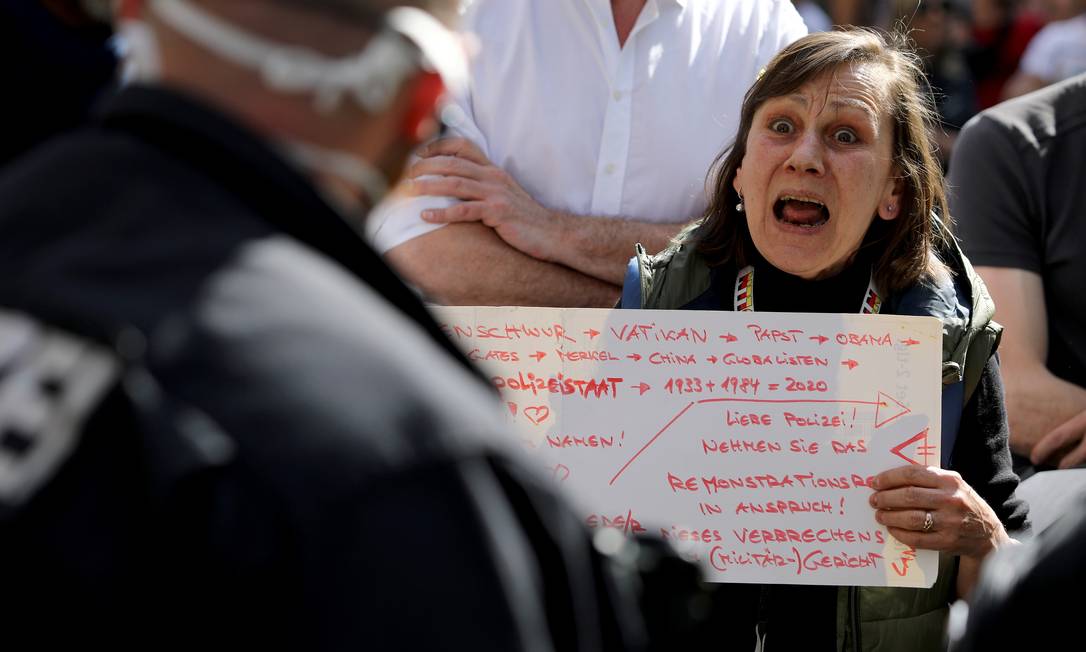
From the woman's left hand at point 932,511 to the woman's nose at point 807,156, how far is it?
0.68 meters

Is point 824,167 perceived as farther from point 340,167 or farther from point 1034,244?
point 340,167

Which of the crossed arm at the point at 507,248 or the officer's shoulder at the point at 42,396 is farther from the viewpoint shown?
the crossed arm at the point at 507,248

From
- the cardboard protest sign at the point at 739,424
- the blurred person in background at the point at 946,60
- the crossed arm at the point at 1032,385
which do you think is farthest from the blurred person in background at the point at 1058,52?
the cardboard protest sign at the point at 739,424

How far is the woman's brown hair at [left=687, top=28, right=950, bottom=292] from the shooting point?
9.48 ft

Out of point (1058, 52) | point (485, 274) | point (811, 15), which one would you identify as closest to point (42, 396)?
point (485, 274)

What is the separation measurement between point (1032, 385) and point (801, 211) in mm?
1045

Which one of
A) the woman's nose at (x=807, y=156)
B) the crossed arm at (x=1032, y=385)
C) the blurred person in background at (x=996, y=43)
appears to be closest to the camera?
the woman's nose at (x=807, y=156)

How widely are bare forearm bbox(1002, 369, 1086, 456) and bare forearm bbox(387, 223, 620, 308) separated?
118cm

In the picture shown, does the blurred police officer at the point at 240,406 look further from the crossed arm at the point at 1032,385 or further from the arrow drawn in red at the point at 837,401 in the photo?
the crossed arm at the point at 1032,385

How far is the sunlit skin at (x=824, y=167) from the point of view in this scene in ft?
9.39

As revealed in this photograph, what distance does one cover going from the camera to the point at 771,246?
2.88m

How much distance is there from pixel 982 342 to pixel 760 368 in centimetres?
52

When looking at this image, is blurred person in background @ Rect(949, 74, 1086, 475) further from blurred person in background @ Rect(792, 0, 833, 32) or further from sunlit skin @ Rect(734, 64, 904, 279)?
blurred person in background @ Rect(792, 0, 833, 32)

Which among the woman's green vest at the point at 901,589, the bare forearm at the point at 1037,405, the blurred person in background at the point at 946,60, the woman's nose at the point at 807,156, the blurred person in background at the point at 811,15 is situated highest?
the woman's nose at the point at 807,156
